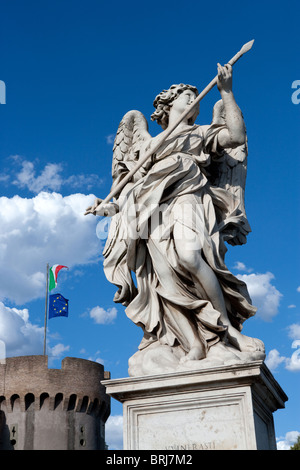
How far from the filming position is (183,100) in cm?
632

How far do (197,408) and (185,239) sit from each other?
4.68ft

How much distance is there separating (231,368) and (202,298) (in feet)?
2.80

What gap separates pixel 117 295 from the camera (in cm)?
581

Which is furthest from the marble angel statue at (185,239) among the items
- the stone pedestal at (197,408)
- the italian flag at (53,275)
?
the italian flag at (53,275)

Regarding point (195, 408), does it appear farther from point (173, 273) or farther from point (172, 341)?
point (173, 273)

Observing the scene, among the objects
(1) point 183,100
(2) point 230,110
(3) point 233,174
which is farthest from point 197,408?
(1) point 183,100

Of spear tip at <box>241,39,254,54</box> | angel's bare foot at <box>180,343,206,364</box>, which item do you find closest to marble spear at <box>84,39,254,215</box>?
spear tip at <box>241,39,254,54</box>

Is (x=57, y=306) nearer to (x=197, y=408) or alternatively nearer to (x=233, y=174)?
(x=233, y=174)

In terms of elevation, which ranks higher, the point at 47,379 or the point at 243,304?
the point at 47,379

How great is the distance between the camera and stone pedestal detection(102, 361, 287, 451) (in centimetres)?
473

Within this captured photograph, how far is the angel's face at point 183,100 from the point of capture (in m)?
6.30

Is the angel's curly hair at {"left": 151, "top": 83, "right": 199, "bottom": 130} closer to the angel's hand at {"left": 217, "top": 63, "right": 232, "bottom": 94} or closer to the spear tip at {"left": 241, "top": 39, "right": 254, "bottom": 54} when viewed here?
the angel's hand at {"left": 217, "top": 63, "right": 232, "bottom": 94}

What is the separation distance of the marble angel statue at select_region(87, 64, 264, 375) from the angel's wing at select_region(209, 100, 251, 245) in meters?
0.01
